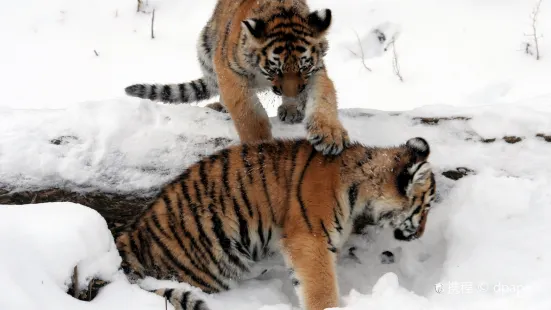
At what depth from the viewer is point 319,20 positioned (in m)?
3.21

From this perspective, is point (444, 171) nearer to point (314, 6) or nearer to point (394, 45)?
point (394, 45)

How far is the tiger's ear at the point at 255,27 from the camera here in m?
3.13

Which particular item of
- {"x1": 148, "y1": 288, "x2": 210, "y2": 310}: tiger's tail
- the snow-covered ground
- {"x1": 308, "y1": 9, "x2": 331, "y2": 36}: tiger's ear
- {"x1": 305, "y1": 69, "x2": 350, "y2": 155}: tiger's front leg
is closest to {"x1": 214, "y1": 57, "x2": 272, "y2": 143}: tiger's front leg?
the snow-covered ground

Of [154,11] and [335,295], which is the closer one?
[335,295]

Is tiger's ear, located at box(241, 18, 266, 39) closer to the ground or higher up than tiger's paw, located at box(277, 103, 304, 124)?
higher up

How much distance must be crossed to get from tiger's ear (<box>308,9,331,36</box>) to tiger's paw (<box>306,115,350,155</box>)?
489mm

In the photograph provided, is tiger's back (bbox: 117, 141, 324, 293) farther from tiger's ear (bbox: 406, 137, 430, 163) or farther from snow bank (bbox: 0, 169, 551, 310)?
tiger's ear (bbox: 406, 137, 430, 163)

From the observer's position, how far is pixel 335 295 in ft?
8.29

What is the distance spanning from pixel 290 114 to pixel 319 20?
575mm

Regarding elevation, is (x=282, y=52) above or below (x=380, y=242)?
above

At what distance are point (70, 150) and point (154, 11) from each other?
10.7ft

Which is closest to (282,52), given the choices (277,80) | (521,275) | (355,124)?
(277,80)

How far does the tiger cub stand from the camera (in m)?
2.65

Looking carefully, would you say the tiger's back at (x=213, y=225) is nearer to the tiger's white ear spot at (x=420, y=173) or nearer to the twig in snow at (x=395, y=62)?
the tiger's white ear spot at (x=420, y=173)
